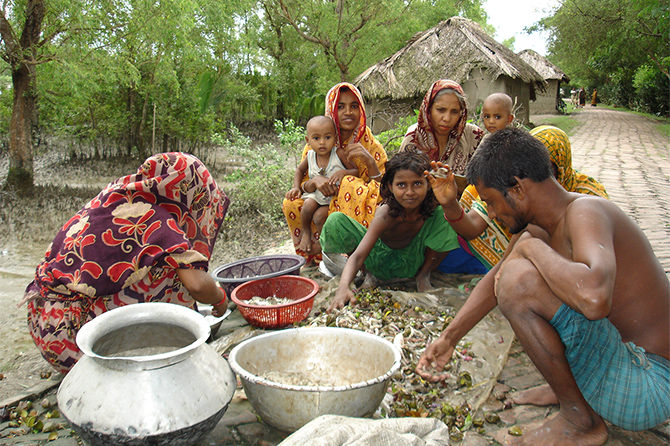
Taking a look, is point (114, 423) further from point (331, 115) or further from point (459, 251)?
point (331, 115)

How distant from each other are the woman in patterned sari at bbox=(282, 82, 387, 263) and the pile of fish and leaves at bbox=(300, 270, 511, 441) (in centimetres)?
72

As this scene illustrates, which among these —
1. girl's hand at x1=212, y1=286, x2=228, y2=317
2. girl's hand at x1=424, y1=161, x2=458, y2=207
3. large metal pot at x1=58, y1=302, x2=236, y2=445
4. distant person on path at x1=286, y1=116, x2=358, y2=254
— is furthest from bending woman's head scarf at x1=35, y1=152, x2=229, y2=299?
distant person on path at x1=286, y1=116, x2=358, y2=254

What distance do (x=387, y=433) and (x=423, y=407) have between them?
1.98 feet

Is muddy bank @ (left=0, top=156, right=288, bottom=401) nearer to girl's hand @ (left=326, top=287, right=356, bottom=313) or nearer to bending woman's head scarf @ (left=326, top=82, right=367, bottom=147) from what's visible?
girl's hand @ (left=326, top=287, right=356, bottom=313)

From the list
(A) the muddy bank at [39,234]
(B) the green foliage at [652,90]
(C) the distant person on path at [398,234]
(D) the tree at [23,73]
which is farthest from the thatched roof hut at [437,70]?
(B) the green foliage at [652,90]

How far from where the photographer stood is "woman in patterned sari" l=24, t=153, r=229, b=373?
2.15 m

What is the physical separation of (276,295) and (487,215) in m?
1.48

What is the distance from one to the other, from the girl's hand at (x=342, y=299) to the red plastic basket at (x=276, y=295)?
0.13 metres

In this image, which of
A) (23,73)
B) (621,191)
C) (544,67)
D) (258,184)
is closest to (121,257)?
(258,184)

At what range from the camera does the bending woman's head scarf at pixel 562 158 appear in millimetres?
3105

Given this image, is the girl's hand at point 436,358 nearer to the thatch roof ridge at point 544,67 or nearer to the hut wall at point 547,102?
the hut wall at point 547,102

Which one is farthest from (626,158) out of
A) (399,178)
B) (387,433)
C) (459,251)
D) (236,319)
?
(387,433)

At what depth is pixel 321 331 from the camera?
2250 mm

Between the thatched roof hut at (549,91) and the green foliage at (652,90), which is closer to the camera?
the green foliage at (652,90)
